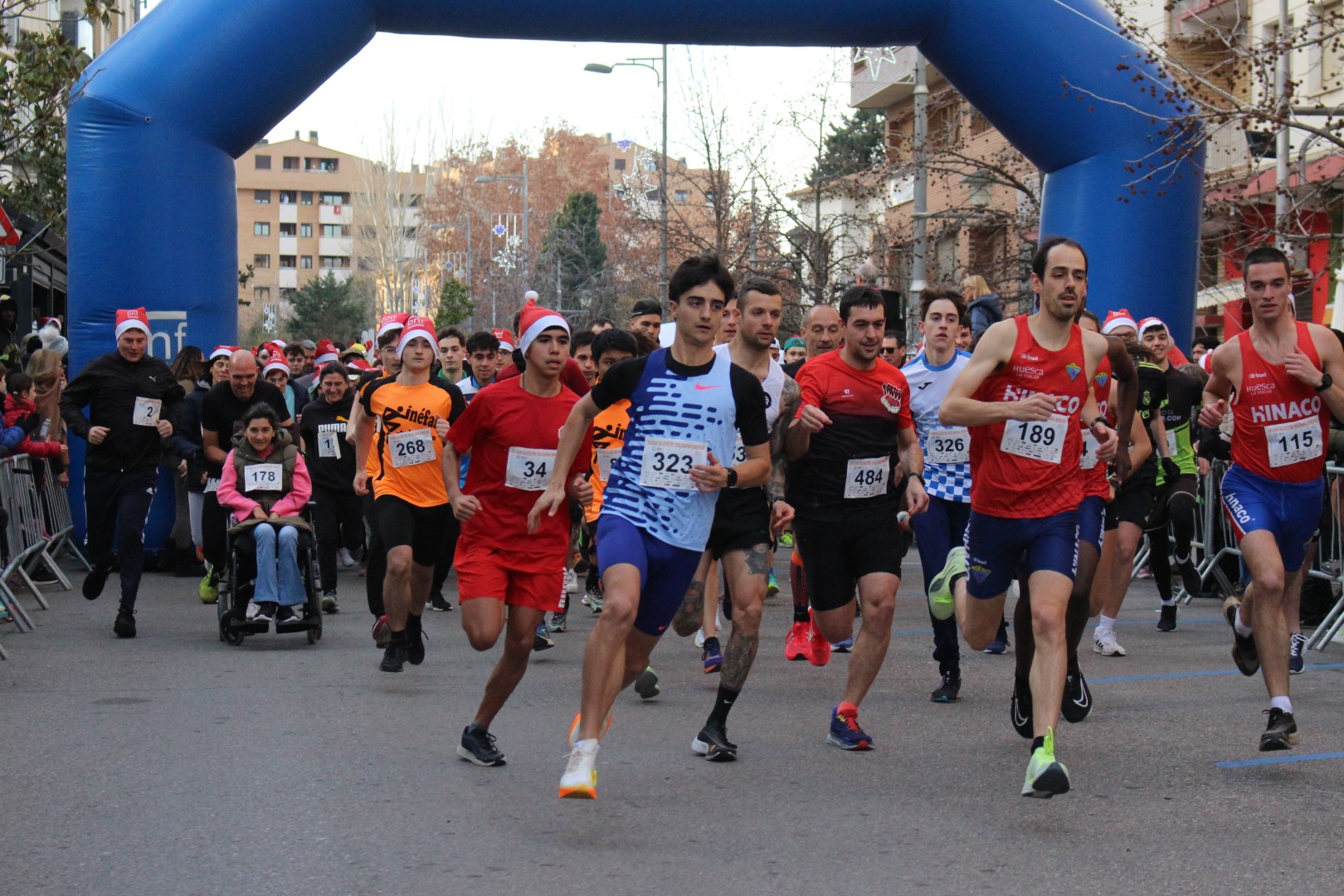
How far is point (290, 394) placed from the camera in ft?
51.9

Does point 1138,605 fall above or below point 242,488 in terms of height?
below

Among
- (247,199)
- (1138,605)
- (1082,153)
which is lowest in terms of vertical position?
(1138,605)

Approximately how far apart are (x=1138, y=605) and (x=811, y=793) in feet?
24.7

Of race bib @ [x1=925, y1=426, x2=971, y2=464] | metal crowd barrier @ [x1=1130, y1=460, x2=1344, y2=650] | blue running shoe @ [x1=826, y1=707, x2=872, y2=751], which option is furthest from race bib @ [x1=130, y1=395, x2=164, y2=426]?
metal crowd barrier @ [x1=1130, y1=460, x2=1344, y2=650]

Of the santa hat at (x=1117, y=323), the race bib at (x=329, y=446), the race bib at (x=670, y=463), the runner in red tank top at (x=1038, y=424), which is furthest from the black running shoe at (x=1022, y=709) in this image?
the race bib at (x=329, y=446)

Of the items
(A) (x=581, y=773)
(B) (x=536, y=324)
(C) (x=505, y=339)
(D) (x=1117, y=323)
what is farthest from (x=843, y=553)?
(C) (x=505, y=339)

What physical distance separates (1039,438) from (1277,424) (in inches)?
58.0

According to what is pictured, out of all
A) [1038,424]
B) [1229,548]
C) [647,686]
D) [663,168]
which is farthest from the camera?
[663,168]

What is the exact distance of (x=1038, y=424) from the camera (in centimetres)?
643

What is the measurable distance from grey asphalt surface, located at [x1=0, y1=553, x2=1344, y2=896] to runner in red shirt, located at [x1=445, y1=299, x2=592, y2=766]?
42 cm

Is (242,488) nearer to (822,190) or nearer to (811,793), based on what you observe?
(811,793)

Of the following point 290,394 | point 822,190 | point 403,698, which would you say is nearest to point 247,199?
point 822,190

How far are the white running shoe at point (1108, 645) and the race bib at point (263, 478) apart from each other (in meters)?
5.29

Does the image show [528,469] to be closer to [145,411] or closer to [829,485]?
[829,485]
